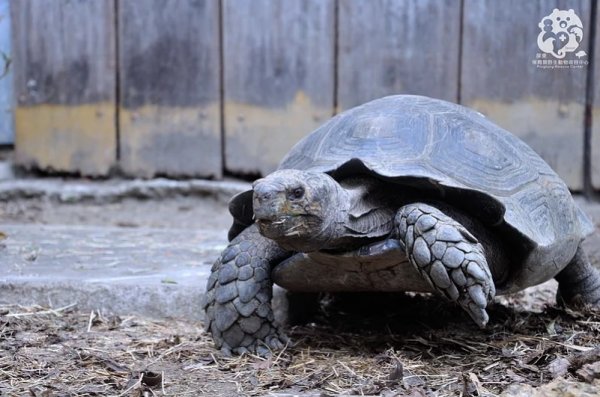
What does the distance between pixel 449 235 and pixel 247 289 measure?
30.1 inches

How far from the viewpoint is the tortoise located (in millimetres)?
2305

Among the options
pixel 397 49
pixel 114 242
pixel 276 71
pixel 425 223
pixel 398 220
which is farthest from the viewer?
pixel 276 71

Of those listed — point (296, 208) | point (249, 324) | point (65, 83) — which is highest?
point (65, 83)

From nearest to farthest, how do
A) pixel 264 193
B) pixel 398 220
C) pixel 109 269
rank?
pixel 264 193, pixel 398 220, pixel 109 269

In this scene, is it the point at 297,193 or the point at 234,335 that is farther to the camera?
the point at 234,335

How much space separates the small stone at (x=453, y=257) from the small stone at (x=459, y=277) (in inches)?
0.6

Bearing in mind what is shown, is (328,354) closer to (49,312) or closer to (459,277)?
(459,277)

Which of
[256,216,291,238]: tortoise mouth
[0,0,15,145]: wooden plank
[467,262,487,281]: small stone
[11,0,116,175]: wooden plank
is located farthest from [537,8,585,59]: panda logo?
[0,0,15,145]: wooden plank

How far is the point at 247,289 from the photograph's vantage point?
8.97 ft

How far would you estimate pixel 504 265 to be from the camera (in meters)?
2.74

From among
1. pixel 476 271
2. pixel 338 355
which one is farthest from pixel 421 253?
pixel 338 355

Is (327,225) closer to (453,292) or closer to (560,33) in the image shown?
(453,292)

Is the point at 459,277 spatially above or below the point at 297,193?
below

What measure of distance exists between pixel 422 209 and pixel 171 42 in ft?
11.6
